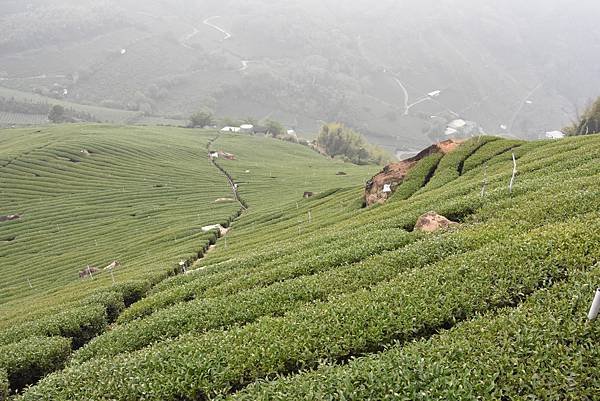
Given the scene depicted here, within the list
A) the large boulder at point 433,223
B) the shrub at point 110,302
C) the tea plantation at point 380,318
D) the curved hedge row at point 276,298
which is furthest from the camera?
the shrub at point 110,302

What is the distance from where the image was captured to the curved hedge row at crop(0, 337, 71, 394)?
1880 cm

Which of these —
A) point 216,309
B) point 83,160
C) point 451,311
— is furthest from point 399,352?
point 83,160

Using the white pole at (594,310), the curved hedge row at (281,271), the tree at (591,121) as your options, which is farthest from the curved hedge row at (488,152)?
the tree at (591,121)

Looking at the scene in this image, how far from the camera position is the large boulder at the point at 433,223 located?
22703mm

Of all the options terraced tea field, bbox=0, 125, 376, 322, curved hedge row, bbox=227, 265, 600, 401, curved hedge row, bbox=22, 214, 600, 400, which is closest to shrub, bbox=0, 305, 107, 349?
curved hedge row, bbox=22, 214, 600, 400

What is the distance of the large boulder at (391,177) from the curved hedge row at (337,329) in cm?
2936

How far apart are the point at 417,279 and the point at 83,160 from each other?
108 metres

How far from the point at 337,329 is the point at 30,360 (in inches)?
601

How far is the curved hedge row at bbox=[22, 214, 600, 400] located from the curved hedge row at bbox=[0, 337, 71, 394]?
479 centimetres

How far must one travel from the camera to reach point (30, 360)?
19094 millimetres

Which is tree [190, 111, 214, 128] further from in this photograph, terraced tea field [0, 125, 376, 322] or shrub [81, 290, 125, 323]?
shrub [81, 290, 125, 323]

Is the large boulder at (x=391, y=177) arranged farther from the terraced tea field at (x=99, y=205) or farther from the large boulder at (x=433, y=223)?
the terraced tea field at (x=99, y=205)

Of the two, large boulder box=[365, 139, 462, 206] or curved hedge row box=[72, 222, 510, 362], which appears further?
large boulder box=[365, 139, 462, 206]

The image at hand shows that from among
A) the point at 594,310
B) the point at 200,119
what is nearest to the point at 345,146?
the point at 200,119
